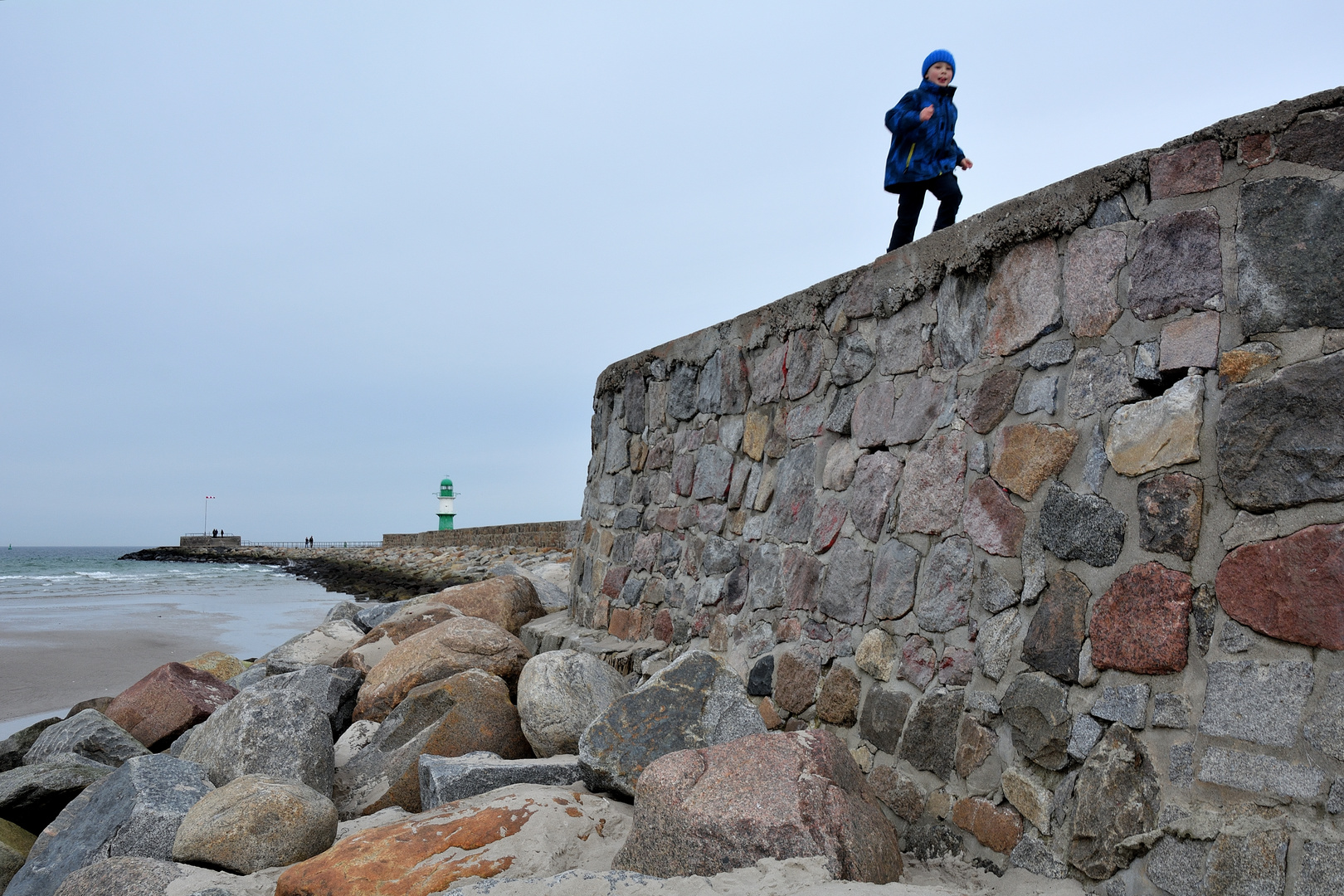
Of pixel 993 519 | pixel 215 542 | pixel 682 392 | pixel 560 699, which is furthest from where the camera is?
pixel 215 542

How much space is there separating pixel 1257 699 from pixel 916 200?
9.34 feet

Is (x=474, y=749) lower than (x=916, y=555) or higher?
lower

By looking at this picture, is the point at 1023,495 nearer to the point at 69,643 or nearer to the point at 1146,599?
the point at 1146,599

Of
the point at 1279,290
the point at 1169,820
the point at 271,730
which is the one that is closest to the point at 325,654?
the point at 271,730

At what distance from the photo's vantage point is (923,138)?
164 inches

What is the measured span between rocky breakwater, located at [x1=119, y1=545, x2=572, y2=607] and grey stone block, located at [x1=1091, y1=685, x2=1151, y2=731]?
484 centimetres

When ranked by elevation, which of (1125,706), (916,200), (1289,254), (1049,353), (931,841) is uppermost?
(916,200)

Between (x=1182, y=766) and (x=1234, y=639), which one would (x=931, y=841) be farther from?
(x=1234, y=639)

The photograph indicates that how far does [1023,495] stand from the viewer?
2.65 m

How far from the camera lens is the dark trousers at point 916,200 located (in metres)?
4.19

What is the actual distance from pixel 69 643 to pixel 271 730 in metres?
9.98

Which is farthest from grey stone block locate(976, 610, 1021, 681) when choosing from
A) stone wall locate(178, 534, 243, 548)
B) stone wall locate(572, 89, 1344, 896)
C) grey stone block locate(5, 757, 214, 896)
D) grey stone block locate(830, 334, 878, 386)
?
stone wall locate(178, 534, 243, 548)

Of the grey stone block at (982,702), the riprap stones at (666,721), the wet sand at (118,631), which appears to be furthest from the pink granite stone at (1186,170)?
the wet sand at (118,631)

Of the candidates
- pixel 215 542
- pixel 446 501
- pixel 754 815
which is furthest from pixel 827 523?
pixel 215 542
